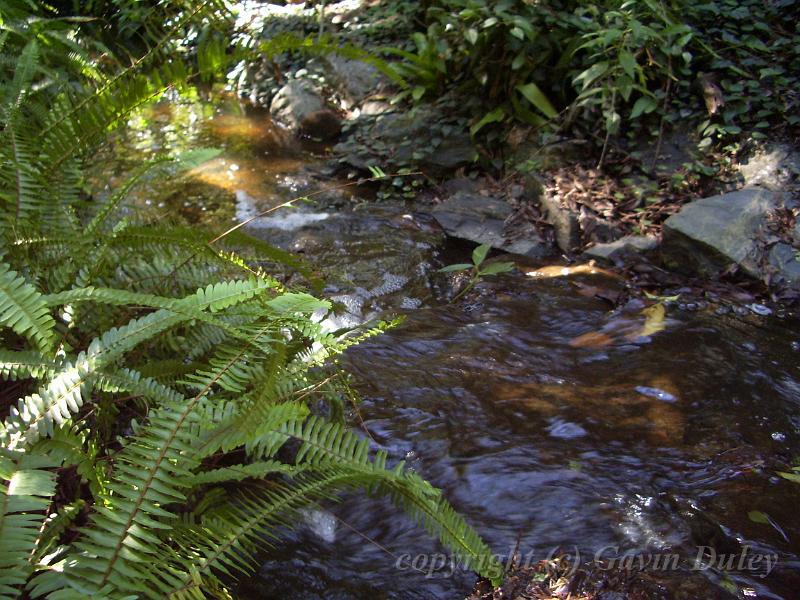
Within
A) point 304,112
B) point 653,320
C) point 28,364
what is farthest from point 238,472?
point 304,112

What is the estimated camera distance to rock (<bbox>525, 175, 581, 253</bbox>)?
427cm

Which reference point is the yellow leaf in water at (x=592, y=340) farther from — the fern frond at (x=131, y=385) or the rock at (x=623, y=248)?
the fern frond at (x=131, y=385)

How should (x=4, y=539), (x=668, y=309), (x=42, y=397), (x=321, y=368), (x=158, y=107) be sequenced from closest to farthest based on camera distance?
(x=4, y=539)
(x=42, y=397)
(x=321, y=368)
(x=668, y=309)
(x=158, y=107)

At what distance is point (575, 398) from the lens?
2.61m

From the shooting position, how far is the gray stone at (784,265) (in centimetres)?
359

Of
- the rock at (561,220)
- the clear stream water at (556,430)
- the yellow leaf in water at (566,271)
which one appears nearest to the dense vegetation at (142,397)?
the clear stream water at (556,430)

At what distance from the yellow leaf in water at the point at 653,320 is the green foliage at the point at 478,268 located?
2.84 ft

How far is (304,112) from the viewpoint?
21.4ft

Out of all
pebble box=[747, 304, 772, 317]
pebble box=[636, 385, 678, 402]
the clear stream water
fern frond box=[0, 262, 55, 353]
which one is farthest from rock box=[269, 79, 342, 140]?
fern frond box=[0, 262, 55, 353]

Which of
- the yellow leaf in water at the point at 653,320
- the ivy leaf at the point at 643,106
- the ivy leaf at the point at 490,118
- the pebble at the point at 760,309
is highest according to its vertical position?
the ivy leaf at the point at 490,118

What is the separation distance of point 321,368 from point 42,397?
89 centimetres

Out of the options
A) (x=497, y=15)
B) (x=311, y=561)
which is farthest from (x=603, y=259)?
(x=311, y=561)

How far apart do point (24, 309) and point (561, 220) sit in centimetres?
351

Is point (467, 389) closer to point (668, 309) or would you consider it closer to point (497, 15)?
point (668, 309)
